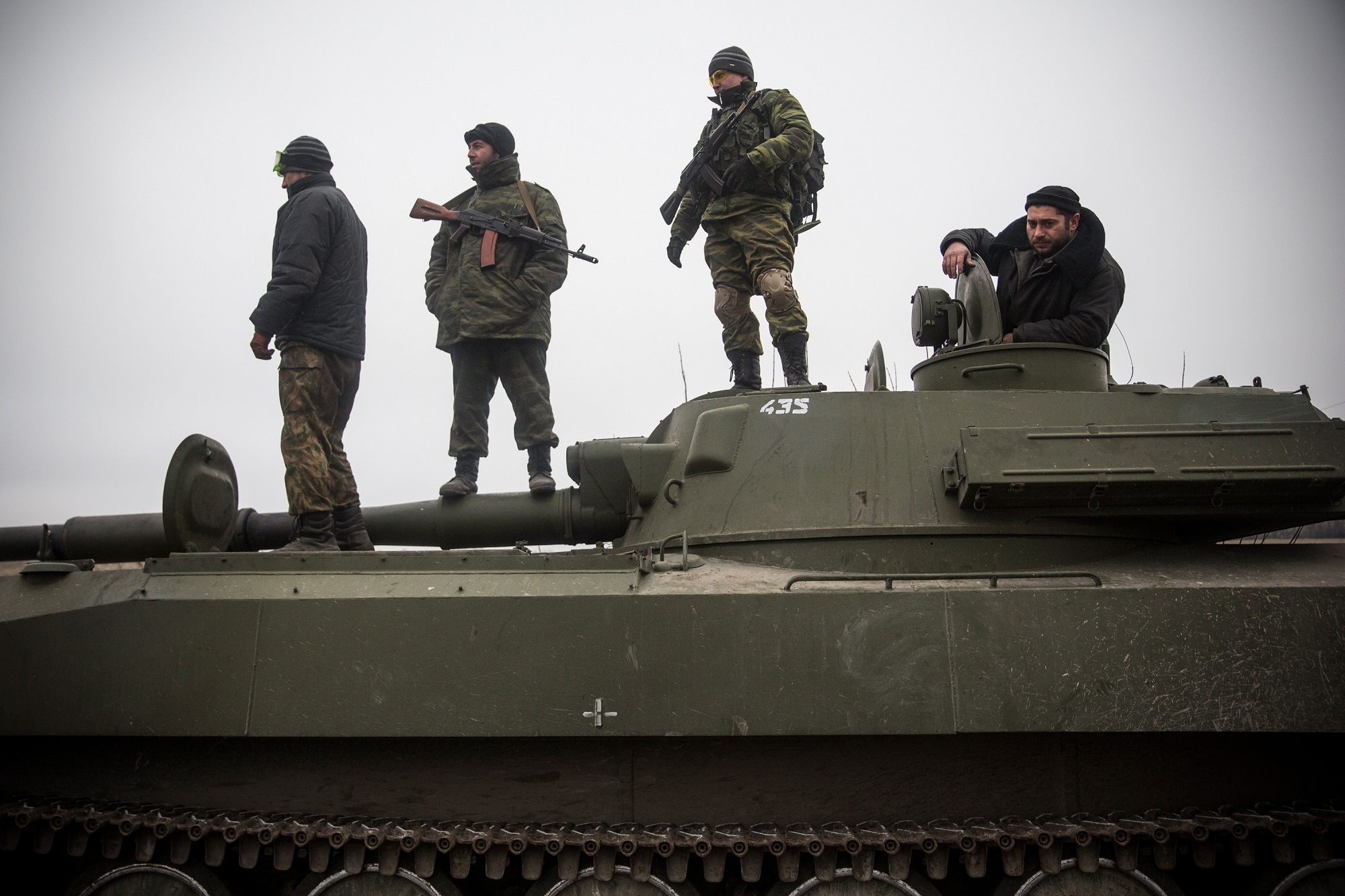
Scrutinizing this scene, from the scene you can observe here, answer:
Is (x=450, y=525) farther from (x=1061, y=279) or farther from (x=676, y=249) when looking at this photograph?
(x=1061, y=279)

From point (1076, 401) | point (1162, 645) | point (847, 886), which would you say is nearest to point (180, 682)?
point (847, 886)

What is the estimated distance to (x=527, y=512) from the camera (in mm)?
6406

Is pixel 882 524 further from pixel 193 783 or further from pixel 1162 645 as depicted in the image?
pixel 193 783

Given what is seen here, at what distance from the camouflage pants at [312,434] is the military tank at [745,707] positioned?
1.02 m

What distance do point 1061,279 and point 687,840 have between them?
3.94m

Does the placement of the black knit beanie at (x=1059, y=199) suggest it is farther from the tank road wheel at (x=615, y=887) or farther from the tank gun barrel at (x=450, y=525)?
the tank road wheel at (x=615, y=887)

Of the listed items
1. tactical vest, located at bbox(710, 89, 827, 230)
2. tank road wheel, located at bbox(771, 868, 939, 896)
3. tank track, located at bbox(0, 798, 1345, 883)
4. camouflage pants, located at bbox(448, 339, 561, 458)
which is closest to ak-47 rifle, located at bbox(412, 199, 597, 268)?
camouflage pants, located at bbox(448, 339, 561, 458)

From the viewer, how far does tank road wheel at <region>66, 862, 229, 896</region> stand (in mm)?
4383

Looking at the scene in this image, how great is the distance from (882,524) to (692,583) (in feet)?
3.34

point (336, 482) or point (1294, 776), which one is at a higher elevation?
point (336, 482)

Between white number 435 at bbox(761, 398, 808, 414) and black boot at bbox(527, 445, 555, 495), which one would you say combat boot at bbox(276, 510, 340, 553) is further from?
white number 435 at bbox(761, 398, 808, 414)

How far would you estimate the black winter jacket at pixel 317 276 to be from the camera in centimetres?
577

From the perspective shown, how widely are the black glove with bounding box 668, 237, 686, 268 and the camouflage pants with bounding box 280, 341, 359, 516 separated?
261 centimetres

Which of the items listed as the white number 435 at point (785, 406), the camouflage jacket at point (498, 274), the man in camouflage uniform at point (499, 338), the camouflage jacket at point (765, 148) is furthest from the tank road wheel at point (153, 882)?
the camouflage jacket at point (765, 148)
